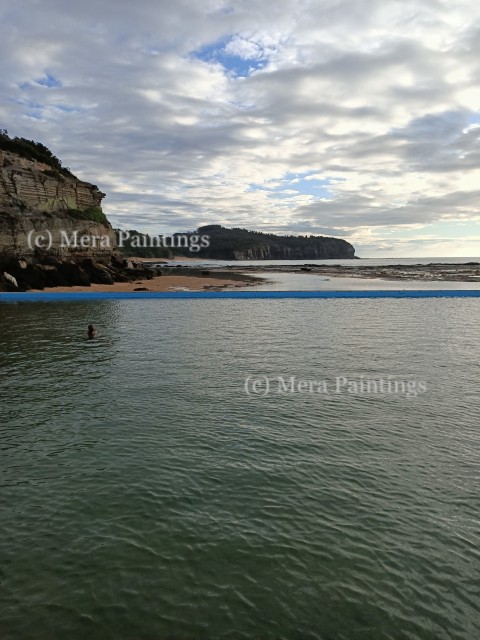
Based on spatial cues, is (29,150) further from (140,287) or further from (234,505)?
(234,505)

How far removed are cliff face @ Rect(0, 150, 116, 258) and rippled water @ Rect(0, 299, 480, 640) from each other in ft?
145

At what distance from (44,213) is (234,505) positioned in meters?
63.4

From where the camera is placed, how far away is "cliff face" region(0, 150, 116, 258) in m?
59.4

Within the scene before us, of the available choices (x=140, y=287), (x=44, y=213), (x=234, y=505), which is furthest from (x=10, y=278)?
(x=234, y=505)

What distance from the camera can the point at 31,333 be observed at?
32094 millimetres

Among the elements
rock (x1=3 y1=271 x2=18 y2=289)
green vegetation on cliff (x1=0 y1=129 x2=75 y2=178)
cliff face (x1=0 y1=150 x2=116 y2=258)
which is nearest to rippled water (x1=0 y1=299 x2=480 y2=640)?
rock (x1=3 y1=271 x2=18 y2=289)

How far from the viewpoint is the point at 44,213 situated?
63.1 meters

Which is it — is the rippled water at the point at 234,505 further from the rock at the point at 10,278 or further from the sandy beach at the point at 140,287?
the sandy beach at the point at 140,287

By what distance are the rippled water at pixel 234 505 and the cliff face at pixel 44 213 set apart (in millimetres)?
44271

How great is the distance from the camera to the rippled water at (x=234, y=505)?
7.25 metres

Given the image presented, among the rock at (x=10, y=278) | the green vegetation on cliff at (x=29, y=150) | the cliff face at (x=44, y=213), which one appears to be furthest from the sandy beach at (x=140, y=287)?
the green vegetation on cliff at (x=29, y=150)

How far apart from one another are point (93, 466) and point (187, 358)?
42.4 feet

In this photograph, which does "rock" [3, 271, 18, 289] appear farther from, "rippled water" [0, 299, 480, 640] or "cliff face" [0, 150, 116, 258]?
"rippled water" [0, 299, 480, 640]

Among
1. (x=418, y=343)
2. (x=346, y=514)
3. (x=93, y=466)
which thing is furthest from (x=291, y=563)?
(x=418, y=343)
